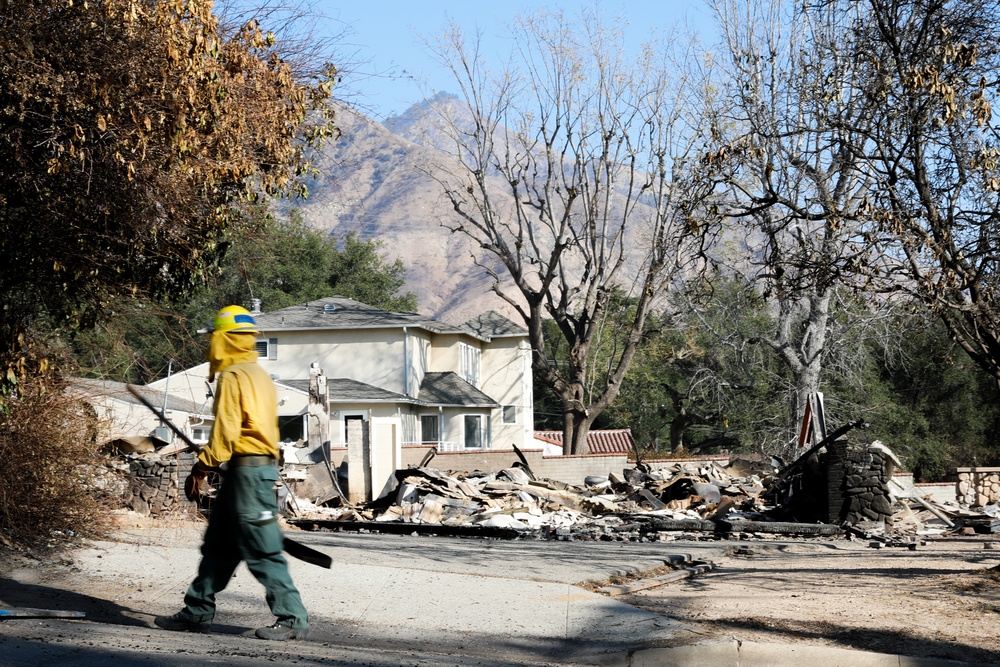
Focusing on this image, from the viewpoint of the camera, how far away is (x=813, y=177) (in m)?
12.2

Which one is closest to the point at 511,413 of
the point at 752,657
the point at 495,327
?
the point at 495,327

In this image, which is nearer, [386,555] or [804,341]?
[386,555]

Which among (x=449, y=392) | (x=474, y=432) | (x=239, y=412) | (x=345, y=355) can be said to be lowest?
(x=239, y=412)

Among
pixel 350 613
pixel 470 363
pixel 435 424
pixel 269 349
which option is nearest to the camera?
pixel 350 613

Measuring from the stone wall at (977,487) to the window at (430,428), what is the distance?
70.4 ft

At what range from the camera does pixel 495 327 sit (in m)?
49.9

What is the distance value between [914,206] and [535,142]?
2582 cm

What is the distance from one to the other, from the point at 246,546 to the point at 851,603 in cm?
522

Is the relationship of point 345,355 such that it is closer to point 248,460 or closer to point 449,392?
point 449,392

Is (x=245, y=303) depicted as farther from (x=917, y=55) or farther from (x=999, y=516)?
(x=917, y=55)

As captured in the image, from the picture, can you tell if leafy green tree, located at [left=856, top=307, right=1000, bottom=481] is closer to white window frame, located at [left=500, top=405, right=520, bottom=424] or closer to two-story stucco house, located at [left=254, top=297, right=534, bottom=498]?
white window frame, located at [left=500, top=405, right=520, bottom=424]

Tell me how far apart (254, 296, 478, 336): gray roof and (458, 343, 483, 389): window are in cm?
113

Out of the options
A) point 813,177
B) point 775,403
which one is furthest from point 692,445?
point 813,177

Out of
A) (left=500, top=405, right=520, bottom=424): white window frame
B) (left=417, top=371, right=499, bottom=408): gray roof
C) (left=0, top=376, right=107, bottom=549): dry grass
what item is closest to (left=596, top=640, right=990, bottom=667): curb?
(left=0, top=376, right=107, bottom=549): dry grass
